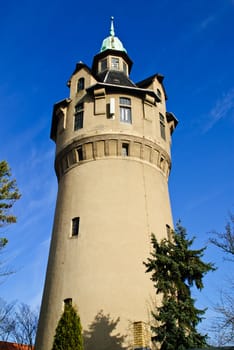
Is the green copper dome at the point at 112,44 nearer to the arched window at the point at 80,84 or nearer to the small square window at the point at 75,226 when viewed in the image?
the arched window at the point at 80,84

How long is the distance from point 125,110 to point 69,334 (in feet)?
38.5

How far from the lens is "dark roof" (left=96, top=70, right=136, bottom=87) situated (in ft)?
78.0

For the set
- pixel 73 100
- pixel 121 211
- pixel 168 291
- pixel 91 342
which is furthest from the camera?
pixel 73 100

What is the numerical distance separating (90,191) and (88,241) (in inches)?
99.3

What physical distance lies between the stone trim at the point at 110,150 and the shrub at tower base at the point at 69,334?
27.0ft

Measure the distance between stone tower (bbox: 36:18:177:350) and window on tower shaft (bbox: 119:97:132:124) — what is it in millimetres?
53

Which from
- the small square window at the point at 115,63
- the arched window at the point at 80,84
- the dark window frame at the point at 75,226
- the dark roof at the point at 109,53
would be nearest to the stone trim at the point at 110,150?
the dark window frame at the point at 75,226

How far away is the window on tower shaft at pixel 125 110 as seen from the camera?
→ 21.2 metres

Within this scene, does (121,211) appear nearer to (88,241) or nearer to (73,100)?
(88,241)

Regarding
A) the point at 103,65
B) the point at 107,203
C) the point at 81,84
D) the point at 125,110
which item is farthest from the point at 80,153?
the point at 103,65

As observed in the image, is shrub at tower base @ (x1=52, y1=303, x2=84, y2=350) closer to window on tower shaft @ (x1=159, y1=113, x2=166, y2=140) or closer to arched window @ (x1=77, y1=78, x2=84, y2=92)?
window on tower shaft @ (x1=159, y1=113, x2=166, y2=140)

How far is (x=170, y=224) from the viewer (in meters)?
20.3

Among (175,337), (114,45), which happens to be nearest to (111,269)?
(175,337)

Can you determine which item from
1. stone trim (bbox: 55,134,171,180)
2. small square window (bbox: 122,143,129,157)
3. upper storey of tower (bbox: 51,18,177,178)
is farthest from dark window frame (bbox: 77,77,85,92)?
small square window (bbox: 122,143,129,157)
